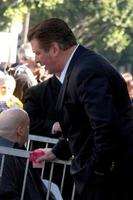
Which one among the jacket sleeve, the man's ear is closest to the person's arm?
the man's ear

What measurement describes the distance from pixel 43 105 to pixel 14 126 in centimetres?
180

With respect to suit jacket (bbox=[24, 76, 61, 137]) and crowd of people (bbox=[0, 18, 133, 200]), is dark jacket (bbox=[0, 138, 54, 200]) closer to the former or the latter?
crowd of people (bbox=[0, 18, 133, 200])

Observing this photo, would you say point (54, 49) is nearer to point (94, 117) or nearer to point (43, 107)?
point (94, 117)

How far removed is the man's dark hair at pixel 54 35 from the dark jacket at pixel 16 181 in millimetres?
929

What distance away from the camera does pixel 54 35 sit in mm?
4922

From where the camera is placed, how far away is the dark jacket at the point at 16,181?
519 centimetres

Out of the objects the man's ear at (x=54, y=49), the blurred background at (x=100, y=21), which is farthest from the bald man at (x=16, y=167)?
the blurred background at (x=100, y=21)

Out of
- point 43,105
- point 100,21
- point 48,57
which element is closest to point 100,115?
point 48,57

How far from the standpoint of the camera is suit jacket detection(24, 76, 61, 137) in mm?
7465

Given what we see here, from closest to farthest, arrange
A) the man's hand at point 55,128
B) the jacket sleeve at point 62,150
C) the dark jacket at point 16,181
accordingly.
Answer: the dark jacket at point 16,181 → the jacket sleeve at point 62,150 → the man's hand at point 55,128

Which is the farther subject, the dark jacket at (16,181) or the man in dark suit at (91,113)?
the dark jacket at (16,181)

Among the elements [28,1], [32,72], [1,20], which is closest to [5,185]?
[32,72]

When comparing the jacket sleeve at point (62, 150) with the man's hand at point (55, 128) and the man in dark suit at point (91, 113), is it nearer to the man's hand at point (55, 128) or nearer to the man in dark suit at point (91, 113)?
the man in dark suit at point (91, 113)

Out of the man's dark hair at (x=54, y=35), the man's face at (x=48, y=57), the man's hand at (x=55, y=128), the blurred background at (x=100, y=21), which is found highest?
the blurred background at (x=100, y=21)
